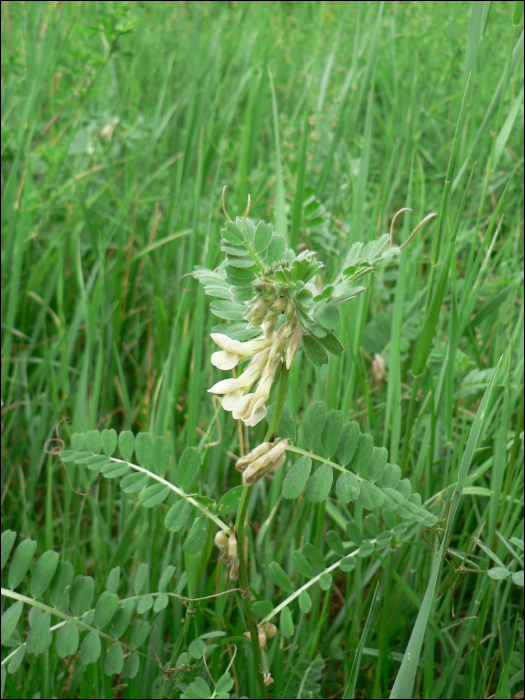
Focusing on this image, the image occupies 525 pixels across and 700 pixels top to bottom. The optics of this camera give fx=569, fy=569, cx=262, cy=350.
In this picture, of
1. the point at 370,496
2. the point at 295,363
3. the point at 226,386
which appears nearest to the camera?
the point at 226,386

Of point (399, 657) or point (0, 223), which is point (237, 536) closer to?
point (399, 657)

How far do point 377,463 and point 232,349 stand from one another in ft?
0.88

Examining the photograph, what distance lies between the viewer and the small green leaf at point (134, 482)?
0.78 metres

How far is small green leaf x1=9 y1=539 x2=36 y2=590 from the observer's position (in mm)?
790

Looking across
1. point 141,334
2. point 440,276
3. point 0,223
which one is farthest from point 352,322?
point 0,223

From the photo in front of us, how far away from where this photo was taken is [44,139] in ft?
7.08

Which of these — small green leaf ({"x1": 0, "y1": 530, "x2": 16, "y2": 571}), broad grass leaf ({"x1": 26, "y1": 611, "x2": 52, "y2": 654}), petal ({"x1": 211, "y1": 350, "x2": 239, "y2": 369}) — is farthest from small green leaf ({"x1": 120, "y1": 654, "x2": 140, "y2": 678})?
petal ({"x1": 211, "y1": 350, "x2": 239, "y2": 369})

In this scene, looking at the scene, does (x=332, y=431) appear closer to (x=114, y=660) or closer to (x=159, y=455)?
(x=159, y=455)

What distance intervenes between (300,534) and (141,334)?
0.81m

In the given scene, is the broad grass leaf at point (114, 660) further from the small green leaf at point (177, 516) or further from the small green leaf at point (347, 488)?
the small green leaf at point (347, 488)

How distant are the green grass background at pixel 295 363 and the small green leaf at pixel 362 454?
231 mm

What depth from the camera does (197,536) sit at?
2.37ft

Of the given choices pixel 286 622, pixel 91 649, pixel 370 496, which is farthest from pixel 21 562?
pixel 370 496

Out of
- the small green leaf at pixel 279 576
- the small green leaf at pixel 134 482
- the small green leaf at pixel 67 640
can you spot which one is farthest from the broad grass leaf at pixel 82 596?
the small green leaf at pixel 279 576
